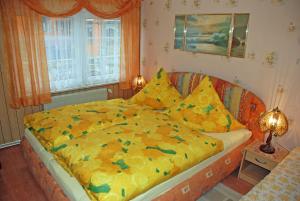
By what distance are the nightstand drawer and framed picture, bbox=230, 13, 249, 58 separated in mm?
1196

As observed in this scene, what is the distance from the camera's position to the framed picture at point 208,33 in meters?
2.97

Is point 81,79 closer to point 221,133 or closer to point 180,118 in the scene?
point 180,118

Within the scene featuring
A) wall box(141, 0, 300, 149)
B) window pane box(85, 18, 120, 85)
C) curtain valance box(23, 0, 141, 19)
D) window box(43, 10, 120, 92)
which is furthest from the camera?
window pane box(85, 18, 120, 85)

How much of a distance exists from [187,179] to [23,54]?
2555mm

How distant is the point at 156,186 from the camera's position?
1894 mm

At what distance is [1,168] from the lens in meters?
2.81

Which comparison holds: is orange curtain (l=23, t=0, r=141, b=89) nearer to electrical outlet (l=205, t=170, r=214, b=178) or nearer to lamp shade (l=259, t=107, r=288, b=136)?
electrical outlet (l=205, t=170, r=214, b=178)

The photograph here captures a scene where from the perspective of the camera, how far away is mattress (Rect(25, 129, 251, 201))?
70.2 inches

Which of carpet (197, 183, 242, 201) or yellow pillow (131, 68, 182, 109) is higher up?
yellow pillow (131, 68, 182, 109)

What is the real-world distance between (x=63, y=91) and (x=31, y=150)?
124cm

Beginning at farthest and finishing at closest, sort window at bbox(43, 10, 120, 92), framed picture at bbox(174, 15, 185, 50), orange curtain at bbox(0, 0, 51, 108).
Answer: framed picture at bbox(174, 15, 185, 50)
window at bbox(43, 10, 120, 92)
orange curtain at bbox(0, 0, 51, 108)

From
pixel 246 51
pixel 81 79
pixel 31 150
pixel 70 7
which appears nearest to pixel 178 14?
pixel 246 51

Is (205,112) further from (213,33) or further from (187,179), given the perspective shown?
(213,33)

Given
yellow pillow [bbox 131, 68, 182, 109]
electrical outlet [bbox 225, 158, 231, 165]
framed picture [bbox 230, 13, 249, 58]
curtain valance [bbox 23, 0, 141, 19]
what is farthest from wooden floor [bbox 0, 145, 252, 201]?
curtain valance [bbox 23, 0, 141, 19]
